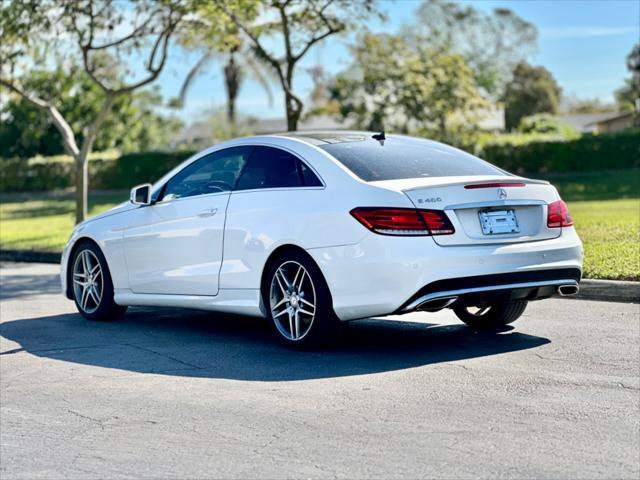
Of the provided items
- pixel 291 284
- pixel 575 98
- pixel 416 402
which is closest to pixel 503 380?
pixel 416 402

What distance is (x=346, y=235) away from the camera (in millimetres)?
7969

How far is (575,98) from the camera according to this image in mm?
117375

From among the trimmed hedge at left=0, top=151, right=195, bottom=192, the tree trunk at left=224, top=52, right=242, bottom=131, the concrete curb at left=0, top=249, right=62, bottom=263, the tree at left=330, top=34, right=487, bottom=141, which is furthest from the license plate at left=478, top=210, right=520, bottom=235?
the tree trunk at left=224, top=52, right=242, bottom=131

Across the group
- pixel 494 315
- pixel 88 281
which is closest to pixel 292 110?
pixel 88 281

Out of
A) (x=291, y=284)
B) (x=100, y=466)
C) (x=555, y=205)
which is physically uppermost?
(x=555, y=205)

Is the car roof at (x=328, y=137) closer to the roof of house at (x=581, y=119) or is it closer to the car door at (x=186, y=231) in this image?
the car door at (x=186, y=231)

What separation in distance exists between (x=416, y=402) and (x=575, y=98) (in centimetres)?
11457

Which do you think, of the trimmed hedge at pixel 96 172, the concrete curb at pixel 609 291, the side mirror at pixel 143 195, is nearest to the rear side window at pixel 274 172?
the side mirror at pixel 143 195

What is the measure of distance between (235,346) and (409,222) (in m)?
1.95

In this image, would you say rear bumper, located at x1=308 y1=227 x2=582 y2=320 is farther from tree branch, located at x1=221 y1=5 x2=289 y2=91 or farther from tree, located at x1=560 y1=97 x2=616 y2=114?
tree, located at x1=560 y1=97 x2=616 y2=114

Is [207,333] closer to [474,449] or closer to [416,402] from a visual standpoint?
[416,402]

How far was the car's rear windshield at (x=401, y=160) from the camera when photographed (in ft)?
27.4

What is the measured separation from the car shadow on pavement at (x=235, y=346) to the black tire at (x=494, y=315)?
0.42ft

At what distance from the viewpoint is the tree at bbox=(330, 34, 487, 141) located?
40.6 m
